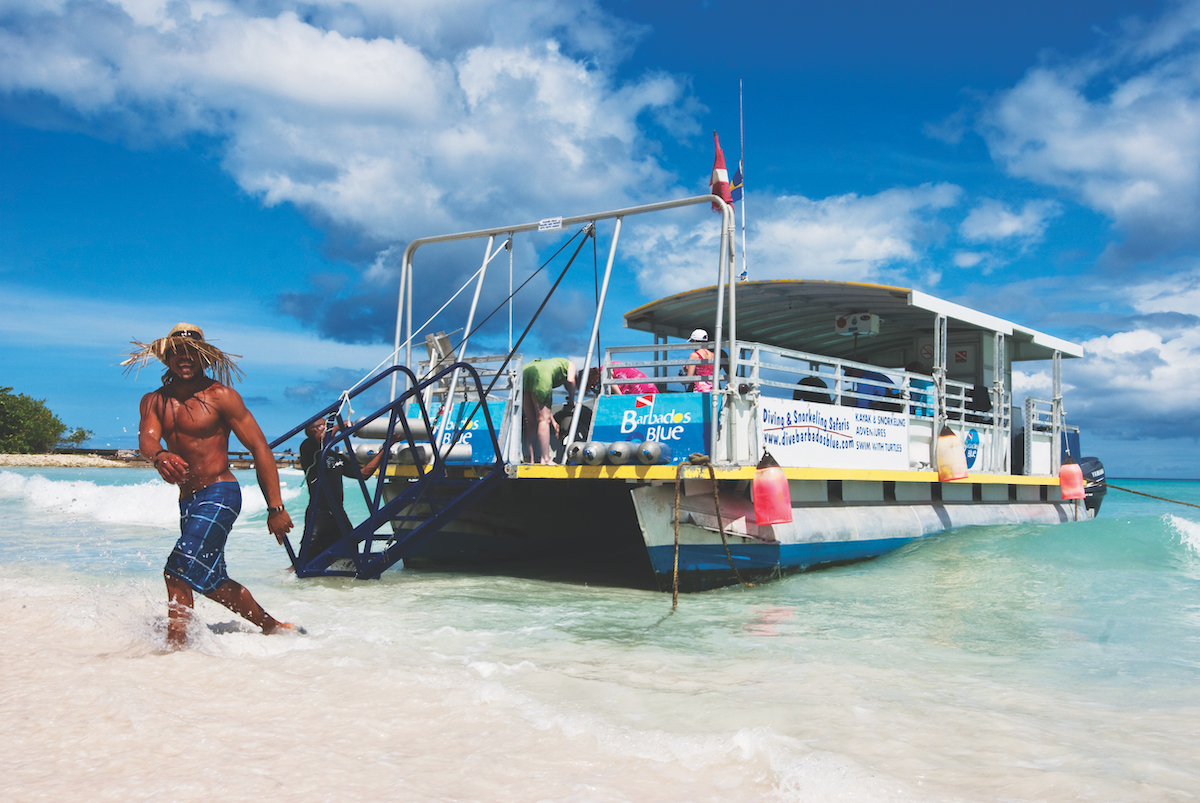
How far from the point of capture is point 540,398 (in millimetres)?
8414

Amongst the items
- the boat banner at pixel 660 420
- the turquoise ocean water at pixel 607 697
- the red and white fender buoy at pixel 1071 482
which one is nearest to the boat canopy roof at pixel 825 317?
the red and white fender buoy at pixel 1071 482

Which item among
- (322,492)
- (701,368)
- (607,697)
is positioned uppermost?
(701,368)

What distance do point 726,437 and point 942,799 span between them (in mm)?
5049

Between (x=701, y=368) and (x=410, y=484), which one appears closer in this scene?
(x=410, y=484)

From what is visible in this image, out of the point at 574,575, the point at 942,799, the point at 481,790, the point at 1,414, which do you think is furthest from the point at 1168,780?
the point at 1,414

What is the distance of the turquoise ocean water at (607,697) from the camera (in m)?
2.98

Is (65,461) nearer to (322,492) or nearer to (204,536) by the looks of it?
(322,492)

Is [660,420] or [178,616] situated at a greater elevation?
[660,420]

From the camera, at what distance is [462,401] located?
30.2 feet

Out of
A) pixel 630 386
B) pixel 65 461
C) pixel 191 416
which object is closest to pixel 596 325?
pixel 630 386

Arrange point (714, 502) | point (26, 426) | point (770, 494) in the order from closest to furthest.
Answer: point (770, 494) < point (714, 502) < point (26, 426)

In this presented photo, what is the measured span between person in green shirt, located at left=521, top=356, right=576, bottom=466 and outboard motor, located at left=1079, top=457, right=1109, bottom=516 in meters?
11.2

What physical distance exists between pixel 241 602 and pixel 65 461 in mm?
83638

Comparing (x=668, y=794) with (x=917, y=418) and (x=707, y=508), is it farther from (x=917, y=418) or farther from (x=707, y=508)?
(x=917, y=418)
